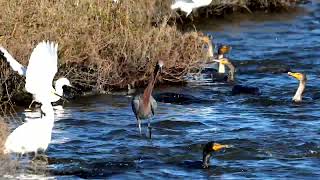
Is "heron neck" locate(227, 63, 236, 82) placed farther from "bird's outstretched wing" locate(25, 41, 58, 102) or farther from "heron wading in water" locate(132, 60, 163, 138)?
"bird's outstretched wing" locate(25, 41, 58, 102)

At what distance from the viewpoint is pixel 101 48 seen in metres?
14.4

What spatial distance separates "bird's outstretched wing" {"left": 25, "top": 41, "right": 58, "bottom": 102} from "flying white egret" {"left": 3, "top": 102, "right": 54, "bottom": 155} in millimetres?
613

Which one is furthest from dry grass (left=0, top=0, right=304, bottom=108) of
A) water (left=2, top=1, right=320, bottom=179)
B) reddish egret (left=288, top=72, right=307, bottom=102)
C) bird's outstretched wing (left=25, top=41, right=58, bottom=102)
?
reddish egret (left=288, top=72, right=307, bottom=102)

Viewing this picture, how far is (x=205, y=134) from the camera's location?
12.5 metres

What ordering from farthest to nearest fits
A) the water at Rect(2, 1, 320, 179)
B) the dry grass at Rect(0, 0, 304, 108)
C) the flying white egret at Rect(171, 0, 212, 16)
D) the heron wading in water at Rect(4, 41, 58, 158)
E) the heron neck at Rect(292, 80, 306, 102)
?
the flying white egret at Rect(171, 0, 212, 16), the heron neck at Rect(292, 80, 306, 102), the dry grass at Rect(0, 0, 304, 108), the water at Rect(2, 1, 320, 179), the heron wading in water at Rect(4, 41, 58, 158)

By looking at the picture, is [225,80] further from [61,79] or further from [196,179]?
[196,179]

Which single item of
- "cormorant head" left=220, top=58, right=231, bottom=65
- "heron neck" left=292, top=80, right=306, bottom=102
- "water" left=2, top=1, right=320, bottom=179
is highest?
"cormorant head" left=220, top=58, right=231, bottom=65

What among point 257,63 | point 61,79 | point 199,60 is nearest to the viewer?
point 61,79

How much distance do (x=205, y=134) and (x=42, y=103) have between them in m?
2.18

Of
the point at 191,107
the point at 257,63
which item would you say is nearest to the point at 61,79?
the point at 191,107

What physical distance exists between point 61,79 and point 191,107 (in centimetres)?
209

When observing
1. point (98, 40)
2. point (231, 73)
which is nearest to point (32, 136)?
point (98, 40)

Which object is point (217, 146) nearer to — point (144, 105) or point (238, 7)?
point (144, 105)

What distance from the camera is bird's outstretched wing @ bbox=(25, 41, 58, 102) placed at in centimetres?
1142
